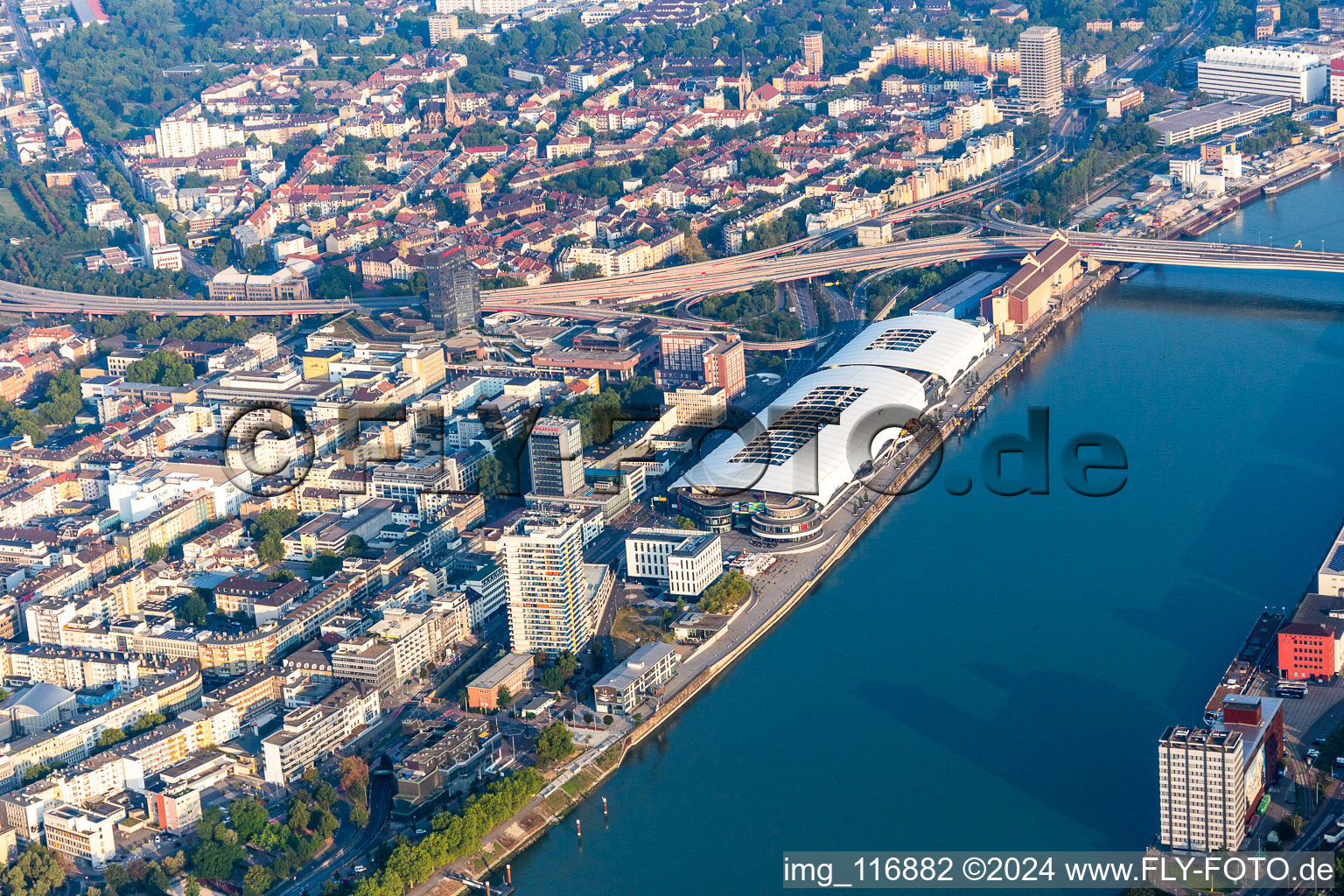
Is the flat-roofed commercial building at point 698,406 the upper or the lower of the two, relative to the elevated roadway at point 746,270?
lower

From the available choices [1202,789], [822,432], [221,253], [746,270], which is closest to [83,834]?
[1202,789]

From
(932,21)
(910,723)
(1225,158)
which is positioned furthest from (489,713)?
(932,21)

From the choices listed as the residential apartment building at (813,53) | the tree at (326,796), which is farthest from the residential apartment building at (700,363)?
the residential apartment building at (813,53)

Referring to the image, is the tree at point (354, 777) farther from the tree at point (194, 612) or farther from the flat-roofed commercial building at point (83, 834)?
the tree at point (194, 612)

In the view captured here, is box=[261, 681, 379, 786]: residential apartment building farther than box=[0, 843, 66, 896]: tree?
Yes

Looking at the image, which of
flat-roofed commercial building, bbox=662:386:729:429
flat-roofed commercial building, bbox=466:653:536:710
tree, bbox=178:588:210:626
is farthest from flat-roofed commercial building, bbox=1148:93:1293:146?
tree, bbox=178:588:210:626

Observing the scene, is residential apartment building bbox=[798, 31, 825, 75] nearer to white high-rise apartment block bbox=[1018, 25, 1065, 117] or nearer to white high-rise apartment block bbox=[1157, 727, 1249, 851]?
→ white high-rise apartment block bbox=[1018, 25, 1065, 117]

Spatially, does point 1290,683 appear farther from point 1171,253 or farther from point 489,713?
point 1171,253
